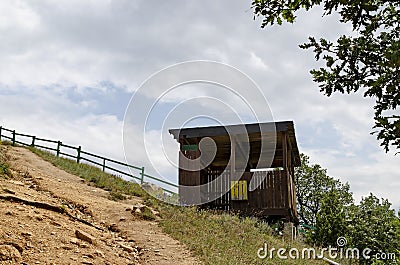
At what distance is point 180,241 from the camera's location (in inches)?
441

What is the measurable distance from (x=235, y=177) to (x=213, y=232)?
4948 mm

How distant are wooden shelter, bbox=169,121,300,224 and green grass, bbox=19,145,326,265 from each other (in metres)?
1.39

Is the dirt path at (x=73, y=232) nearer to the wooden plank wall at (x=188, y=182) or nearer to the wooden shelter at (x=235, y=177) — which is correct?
the wooden plank wall at (x=188, y=182)

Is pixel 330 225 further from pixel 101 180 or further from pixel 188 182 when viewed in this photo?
pixel 101 180

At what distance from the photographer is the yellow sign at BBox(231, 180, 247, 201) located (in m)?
17.2

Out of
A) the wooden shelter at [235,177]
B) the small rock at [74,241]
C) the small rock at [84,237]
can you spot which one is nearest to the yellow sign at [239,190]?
the wooden shelter at [235,177]

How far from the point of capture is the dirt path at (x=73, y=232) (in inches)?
337

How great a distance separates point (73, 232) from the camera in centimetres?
998

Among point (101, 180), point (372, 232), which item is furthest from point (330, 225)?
point (101, 180)

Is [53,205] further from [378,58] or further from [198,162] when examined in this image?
[378,58]

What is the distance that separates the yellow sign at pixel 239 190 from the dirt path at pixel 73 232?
4.11 m

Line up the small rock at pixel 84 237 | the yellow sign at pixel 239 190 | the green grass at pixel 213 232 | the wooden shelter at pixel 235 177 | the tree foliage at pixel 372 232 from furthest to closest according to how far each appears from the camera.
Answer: the tree foliage at pixel 372 232, the yellow sign at pixel 239 190, the wooden shelter at pixel 235 177, the green grass at pixel 213 232, the small rock at pixel 84 237

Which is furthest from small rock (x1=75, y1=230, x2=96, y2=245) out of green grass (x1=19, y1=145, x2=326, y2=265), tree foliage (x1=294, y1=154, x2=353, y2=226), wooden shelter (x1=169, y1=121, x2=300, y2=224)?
tree foliage (x1=294, y1=154, x2=353, y2=226)

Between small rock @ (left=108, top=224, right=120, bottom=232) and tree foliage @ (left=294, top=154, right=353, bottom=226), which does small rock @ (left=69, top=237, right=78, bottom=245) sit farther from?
tree foliage @ (left=294, top=154, right=353, bottom=226)
